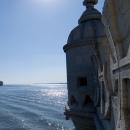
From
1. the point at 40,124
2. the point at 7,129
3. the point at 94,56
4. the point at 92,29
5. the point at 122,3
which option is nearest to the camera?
the point at 122,3

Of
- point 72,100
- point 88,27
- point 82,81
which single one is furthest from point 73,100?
point 88,27

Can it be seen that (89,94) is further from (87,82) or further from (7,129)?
(7,129)

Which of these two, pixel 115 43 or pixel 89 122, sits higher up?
pixel 115 43

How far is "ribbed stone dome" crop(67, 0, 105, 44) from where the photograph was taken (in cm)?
1328

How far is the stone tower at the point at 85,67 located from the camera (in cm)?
1288

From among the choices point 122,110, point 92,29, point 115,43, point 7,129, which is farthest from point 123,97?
point 7,129

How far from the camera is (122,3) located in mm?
5742

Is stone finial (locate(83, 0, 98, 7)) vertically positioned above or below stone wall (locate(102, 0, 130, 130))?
above

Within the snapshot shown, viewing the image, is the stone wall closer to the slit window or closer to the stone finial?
Result: the slit window

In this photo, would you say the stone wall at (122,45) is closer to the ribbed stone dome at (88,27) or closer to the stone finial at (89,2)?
the ribbed stone dome at (88,27)

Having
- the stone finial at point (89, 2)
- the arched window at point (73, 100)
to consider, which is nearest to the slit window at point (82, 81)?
the arched window at point (73, 100)

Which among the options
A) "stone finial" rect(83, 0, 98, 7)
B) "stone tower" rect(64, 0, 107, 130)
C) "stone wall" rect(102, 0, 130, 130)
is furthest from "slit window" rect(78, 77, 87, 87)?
"stone wall" rect(102, 0, 130, 130)

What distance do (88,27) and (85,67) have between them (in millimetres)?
2079

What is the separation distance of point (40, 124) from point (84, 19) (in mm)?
30049
